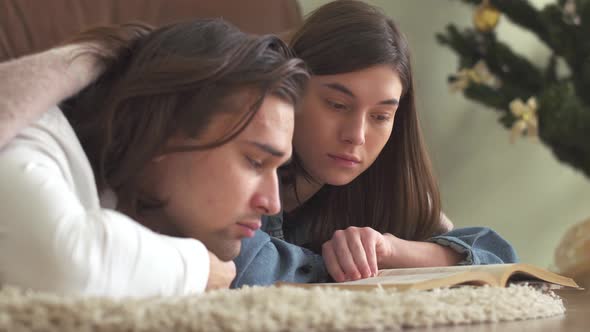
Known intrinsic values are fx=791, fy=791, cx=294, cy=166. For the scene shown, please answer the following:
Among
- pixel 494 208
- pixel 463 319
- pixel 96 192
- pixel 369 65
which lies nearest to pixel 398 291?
pixel 463 319

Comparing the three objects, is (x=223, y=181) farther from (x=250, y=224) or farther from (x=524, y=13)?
(x=524, y=13)

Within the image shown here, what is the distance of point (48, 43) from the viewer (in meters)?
1.56

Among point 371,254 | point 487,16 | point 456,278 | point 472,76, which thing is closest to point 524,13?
point 487,16

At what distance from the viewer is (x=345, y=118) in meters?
1.22

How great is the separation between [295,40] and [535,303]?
0.62m

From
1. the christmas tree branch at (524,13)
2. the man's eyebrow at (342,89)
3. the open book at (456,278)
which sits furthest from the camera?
the christmas tree branch at (524,13)

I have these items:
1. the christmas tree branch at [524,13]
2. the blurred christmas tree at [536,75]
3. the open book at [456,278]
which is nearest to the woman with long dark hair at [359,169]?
the open book at [456,278]

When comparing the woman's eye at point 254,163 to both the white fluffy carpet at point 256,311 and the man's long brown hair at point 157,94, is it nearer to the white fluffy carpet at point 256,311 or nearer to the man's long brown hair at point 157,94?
the man's long brown hair at point 157,94

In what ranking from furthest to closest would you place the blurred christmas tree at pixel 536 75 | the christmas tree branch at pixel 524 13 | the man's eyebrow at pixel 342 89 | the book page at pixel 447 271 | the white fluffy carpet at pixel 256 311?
the christmas tree branch at pixel 524 13 < the blurred christmas tree at pixel 536 75 < the man's eyebrow at pixel 342 89 < the book page at pixel 447 271 < the white fluffy carpet at pixel 256 311

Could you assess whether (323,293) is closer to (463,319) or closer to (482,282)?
(463,319)

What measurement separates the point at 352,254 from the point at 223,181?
1.00ft

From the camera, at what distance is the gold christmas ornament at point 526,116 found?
193 cm

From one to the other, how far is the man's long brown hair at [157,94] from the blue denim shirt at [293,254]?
0.18 m

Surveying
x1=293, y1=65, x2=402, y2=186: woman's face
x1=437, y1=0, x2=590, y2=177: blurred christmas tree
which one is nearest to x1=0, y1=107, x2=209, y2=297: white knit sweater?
x1=293, y1=65, x2=402, y2=186: woman's face
